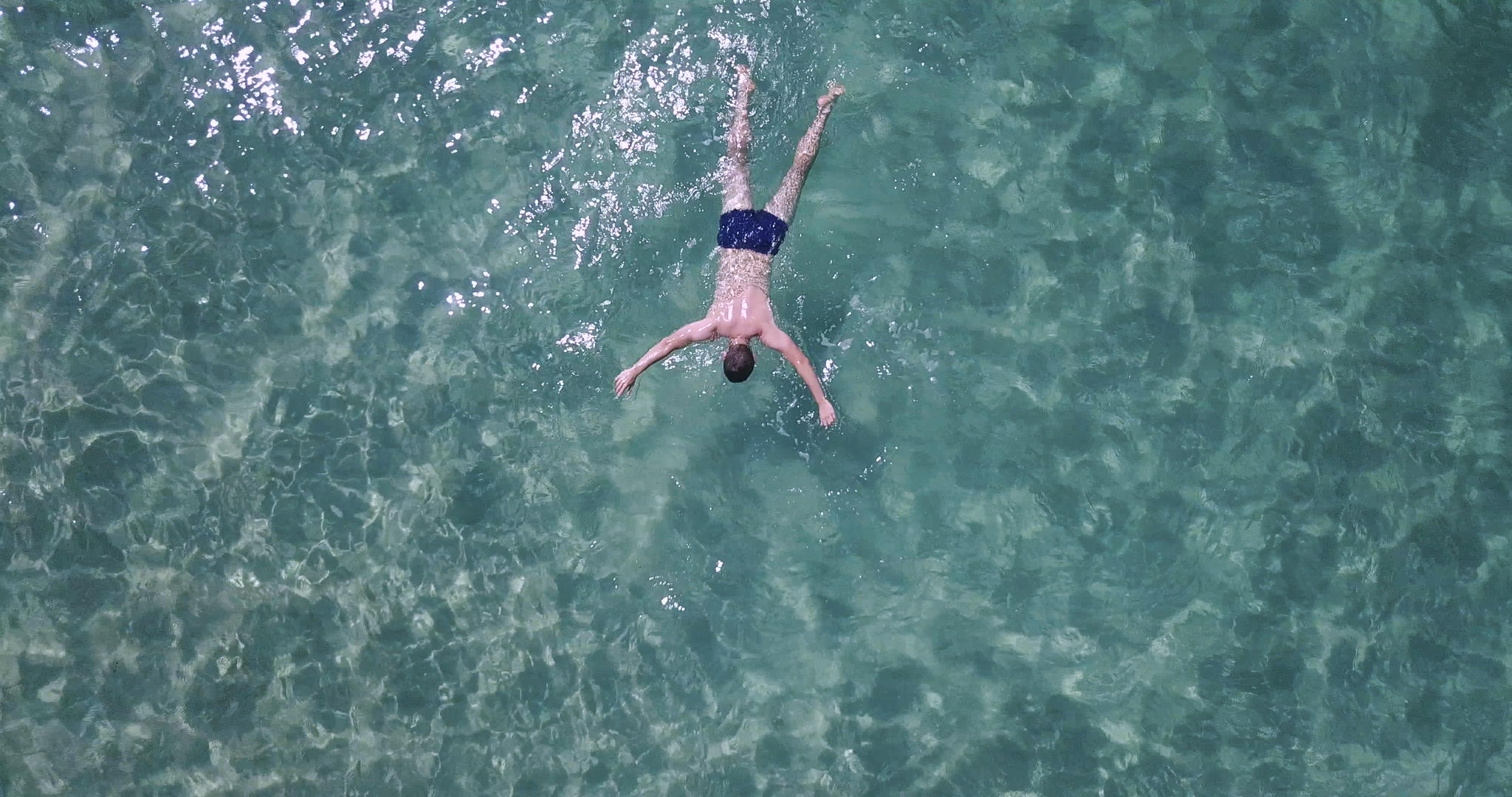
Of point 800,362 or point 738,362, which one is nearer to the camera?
point 738,362

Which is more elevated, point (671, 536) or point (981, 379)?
point (981, 379)

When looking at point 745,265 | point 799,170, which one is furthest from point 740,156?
point 745,265

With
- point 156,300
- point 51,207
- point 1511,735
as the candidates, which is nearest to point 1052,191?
point 1511,735

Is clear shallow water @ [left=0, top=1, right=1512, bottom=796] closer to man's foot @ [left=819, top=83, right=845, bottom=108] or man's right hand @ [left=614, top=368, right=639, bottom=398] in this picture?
man's foot @ [left=819, top=83, right=845, bottom=108]

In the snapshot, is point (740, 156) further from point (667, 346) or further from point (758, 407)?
point (758, 407)

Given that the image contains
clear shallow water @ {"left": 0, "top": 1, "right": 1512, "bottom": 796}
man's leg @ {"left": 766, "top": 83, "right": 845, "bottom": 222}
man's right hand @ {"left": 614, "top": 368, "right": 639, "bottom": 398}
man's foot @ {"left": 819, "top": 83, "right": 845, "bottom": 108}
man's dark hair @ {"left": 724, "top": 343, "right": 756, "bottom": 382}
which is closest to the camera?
man's dark hair @ {"left": 724, "top": 343, "right": 756, "bottom": 382}

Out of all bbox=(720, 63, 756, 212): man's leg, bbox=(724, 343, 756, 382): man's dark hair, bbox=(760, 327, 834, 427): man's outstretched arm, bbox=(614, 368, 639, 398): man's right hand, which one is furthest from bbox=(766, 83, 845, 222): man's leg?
bbox=(614, 368, 639, 398): man's right hand

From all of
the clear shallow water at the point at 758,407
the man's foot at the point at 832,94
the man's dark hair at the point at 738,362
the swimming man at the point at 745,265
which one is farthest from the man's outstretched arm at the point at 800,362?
the man's foot at the point at 832,94

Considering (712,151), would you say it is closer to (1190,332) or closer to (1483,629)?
(1190,332)
